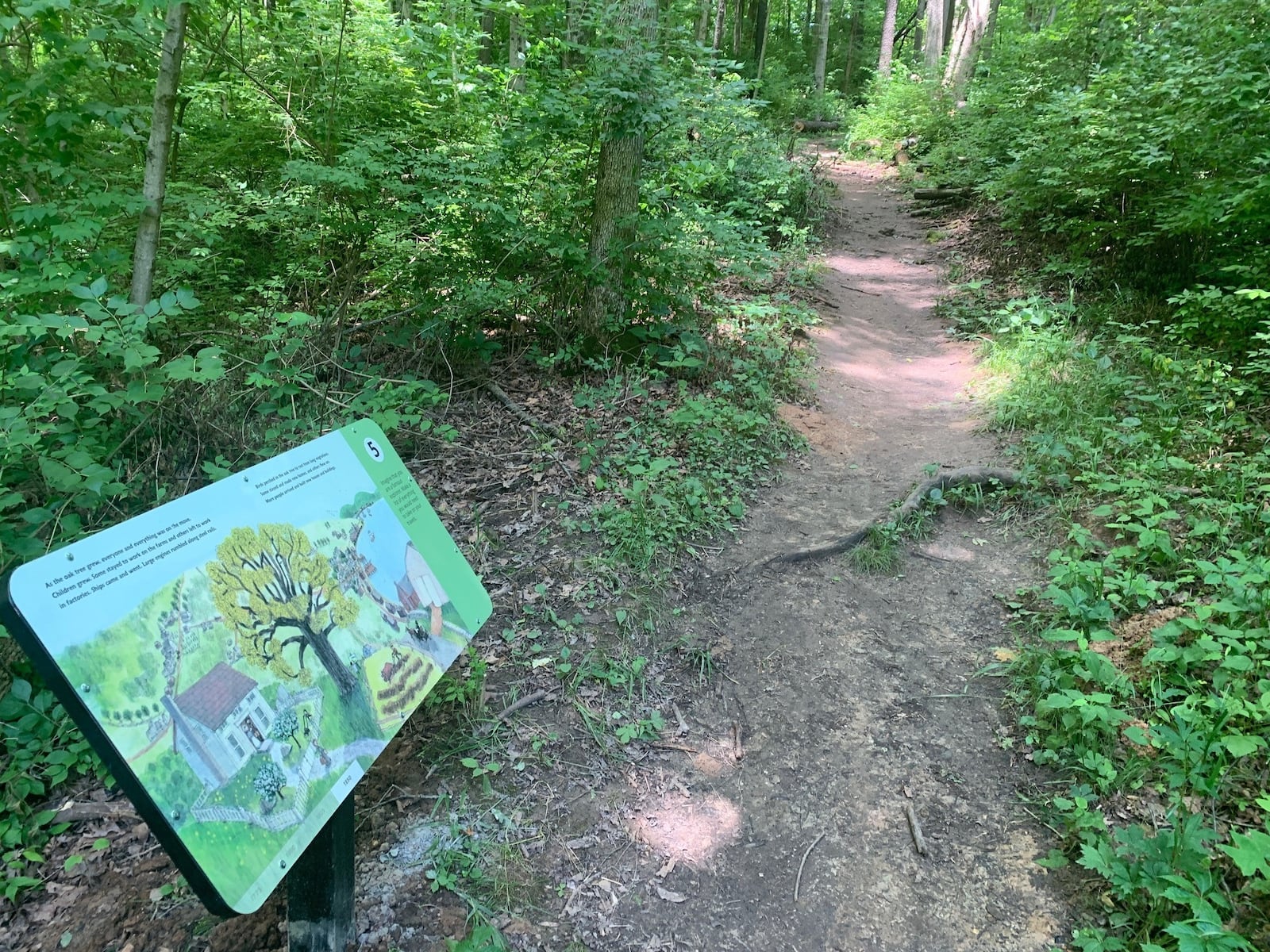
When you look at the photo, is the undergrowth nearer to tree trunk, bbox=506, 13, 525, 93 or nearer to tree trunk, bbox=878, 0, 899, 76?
tree trunk, bbox=506, 13, 525, 93

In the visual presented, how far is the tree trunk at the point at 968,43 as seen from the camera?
55.6 ft

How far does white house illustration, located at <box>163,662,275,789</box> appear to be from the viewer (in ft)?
5.56

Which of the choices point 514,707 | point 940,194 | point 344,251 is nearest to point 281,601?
point 514,707

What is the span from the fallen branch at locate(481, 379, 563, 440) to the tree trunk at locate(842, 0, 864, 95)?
93.8 ft

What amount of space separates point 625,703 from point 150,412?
3.33 meters

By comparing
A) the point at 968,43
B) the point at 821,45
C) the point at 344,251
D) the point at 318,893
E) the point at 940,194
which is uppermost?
the point at 821,45

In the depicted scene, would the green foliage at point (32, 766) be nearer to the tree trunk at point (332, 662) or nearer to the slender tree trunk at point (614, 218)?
the tree trunk at point (332, 662)

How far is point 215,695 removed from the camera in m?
1.80

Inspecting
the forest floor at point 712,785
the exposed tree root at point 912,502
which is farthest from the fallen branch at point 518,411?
the exposed tree root at point 912,502

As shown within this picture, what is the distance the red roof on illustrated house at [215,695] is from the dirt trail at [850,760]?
169 centimetres

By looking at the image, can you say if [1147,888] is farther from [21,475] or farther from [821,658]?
[21,475]

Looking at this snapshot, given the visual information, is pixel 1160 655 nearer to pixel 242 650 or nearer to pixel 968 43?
pixel 242 650

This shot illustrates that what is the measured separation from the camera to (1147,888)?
246cm

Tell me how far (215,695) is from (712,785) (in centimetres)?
225
